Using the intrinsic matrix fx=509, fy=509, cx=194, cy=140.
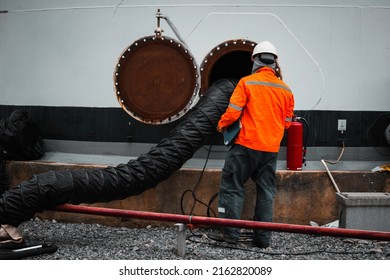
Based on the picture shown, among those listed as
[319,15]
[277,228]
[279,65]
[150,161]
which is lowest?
[277,228]

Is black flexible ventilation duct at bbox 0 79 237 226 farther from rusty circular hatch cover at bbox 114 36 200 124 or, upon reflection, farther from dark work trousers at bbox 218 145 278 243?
dark work trousers at bbox 218 145 278 243

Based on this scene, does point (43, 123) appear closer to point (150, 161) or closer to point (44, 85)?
point (44, 85)

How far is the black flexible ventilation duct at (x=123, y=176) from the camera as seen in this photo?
529 cm

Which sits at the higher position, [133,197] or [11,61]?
[11,61]

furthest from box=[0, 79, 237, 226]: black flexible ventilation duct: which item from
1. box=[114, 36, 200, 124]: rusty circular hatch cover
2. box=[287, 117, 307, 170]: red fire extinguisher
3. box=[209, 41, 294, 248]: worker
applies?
box=[287, 117, 307, 170]: red fire extinguisher

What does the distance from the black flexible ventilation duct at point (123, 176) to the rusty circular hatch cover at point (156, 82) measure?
0.71ft

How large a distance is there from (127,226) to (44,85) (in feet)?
7.42

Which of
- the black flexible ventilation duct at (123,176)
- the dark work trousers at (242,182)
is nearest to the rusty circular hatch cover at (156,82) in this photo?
the black flexible ventilation duct at (123,176)

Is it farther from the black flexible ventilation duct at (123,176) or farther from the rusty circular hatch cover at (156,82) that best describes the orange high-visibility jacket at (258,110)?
the rusty circular hatch cover at (156,82)

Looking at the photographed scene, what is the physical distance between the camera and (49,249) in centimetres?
517

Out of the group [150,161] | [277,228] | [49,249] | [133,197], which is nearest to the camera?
[277,228]

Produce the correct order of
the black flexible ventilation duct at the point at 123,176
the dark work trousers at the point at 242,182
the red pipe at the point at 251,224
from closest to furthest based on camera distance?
the red pipe at the point at 251,224 < the black flexible ventilation duct at the point at 123,176 < the dark work trousers at the point at 242,182

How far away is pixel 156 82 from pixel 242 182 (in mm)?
1638

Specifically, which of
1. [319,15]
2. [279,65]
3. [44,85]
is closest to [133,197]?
[44,85]
